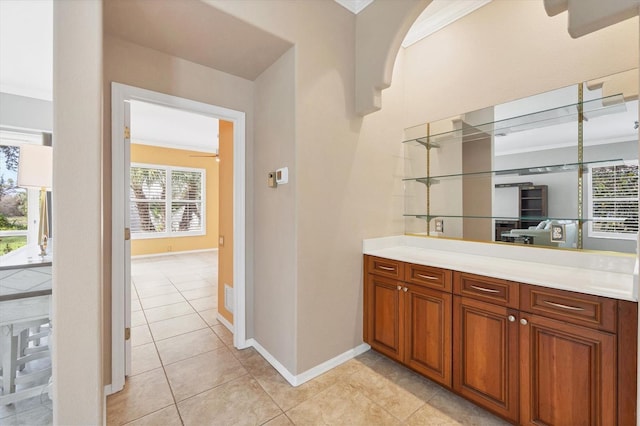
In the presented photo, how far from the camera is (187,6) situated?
62.4 inches

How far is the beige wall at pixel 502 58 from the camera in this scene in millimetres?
1727

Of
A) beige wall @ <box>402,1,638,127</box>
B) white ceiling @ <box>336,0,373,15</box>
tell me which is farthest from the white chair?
beige wall @ <box>402,1,638,127</box>

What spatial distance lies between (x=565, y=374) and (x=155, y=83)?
125 inches

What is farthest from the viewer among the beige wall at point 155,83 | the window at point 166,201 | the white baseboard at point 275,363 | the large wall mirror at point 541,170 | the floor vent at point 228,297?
the window at point 166,201

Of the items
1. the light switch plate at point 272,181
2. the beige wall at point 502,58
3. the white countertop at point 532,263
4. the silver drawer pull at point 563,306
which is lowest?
the silver drawer pull at point 563,306

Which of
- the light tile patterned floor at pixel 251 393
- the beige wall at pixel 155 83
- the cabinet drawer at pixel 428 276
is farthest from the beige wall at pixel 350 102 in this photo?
the beige wall at pixel 155 83

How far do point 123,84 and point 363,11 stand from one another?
198 cm

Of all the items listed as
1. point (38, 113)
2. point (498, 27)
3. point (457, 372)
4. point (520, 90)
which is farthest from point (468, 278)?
point (38, 113)

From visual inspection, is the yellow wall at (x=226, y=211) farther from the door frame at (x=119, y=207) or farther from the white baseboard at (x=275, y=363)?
the door frame at (x=119, y=207)

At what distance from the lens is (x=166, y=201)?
6.92 meters

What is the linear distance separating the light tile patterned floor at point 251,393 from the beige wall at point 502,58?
2358 mm

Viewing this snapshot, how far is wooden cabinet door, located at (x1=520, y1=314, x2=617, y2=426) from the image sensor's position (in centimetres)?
122

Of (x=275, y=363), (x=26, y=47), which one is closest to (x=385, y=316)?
(x=275, y=363)

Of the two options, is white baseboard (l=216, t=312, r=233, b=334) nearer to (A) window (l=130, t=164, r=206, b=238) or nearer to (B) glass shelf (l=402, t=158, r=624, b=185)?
(B) glass shelf (l=402, t=158, r=624, b=185)
